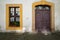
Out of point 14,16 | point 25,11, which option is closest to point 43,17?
point 25,11

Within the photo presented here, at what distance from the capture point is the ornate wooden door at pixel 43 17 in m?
16.9

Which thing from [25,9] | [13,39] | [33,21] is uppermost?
[25,9]

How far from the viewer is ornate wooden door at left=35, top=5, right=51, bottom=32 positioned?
1688 centimetres

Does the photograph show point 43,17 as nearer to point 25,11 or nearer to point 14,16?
point 25,11

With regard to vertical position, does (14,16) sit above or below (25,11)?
below

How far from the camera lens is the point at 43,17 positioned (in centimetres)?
1691

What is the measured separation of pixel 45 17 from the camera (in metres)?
16.9

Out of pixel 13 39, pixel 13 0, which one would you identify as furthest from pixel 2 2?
pixel 13 39

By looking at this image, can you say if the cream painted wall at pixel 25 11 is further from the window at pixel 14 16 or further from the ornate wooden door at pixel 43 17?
the ornate wooden door at pixel 43 17

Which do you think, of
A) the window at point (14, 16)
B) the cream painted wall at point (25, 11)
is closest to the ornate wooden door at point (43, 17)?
the cream painted wall at point (25, 11)

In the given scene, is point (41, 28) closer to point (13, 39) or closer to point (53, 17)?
point (53, 17)

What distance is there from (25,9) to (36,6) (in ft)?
3.77

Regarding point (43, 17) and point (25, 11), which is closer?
point (25, 11)

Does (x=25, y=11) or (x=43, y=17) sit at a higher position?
(x=25, y=11)
